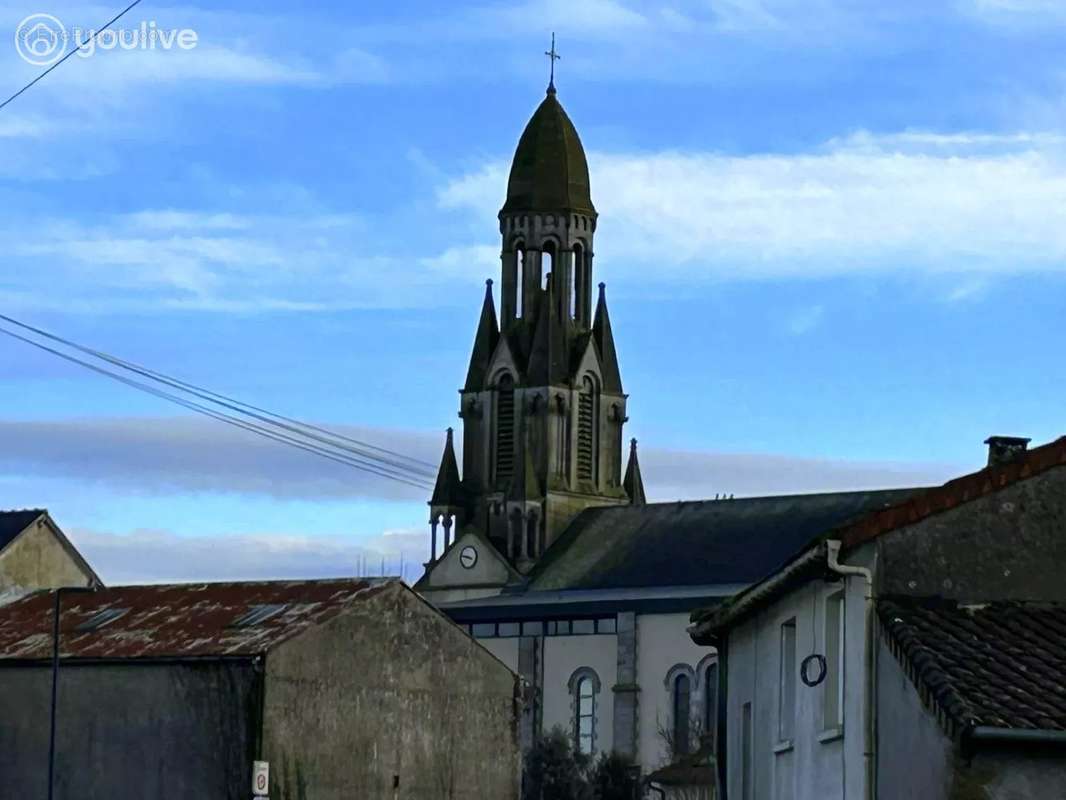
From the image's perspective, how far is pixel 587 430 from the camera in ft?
370

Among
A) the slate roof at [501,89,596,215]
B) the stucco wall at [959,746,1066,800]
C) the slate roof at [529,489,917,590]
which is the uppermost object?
the slate roof at [501,89,596,215]

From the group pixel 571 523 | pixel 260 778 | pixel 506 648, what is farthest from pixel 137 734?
pixel 571 523

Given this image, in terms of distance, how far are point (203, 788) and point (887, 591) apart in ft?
94.2

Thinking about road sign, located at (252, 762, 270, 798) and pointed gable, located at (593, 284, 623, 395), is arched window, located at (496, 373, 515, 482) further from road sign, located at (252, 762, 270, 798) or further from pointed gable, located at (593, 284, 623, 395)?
road sign, located at (252, 762, 270, 798)

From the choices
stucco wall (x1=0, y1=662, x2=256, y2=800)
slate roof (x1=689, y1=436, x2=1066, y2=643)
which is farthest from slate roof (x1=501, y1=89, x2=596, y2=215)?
slate roof (x1=689, y1=436, x2=1066, y2=643)

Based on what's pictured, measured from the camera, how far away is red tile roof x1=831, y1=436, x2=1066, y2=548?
18.8 m

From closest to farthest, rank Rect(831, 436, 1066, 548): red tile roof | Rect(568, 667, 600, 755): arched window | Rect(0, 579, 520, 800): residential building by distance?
Rect(831, 436, 1066, 548): red tile roof < Rect(0, 579, 520, 800): residential building < Rect(568, 667, 600, 755): arched window

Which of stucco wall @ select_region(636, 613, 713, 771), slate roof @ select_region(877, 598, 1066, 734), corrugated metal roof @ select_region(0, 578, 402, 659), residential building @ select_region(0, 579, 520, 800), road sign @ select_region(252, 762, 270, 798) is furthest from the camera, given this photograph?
stucco wall @ select_region(636, 613, 713, 771)

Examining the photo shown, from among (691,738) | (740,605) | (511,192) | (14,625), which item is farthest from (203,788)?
(511,192)

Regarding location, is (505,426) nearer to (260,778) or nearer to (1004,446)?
(260,778)

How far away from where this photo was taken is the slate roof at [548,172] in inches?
4491

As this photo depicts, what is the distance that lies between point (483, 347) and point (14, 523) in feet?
185

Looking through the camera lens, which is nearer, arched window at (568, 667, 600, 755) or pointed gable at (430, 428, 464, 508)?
arched window at (568, 667, 600, 755)

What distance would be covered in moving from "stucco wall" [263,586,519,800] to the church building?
37724mm
